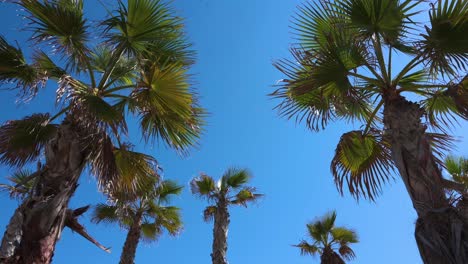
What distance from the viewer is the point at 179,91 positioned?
6.48 m

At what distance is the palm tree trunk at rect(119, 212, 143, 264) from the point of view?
11.8 m

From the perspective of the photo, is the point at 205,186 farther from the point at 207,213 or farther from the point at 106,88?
the point at 106,88

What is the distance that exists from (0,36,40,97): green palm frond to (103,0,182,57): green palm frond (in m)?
1.26

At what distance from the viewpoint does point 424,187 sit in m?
4.74

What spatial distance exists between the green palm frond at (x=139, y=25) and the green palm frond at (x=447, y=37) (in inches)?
145

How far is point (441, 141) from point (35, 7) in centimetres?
625

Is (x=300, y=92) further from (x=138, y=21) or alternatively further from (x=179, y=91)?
(x=138, y=21)

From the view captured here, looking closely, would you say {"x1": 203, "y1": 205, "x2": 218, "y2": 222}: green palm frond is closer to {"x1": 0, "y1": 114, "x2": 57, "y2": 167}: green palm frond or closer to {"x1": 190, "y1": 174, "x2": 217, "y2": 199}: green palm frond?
{"x1": 190, "y1": 174, "x2": 217, "y2": 199}: green palm frond

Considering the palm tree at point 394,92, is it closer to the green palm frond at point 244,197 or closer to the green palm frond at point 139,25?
the green palm frond at point 139,25

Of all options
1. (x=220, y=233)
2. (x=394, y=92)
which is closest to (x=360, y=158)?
(x=394, y=92)

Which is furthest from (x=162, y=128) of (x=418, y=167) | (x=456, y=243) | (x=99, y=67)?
(x=456, y=243)

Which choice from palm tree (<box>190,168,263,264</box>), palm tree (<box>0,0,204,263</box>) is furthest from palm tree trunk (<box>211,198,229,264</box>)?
palm tree (<box>0,0,204,263</box>)

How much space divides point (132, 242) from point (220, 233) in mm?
2576

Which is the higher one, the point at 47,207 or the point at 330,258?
the point at 330,258
